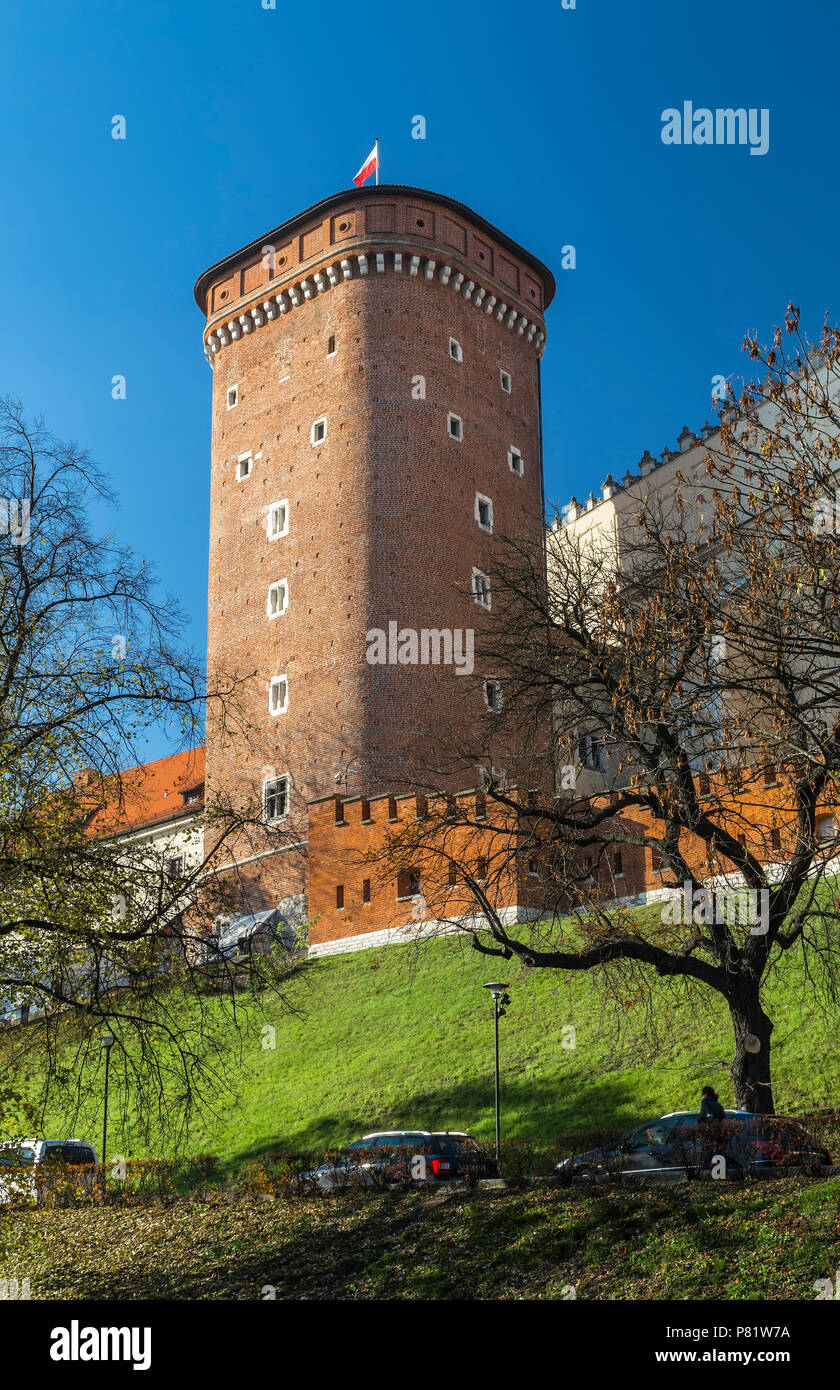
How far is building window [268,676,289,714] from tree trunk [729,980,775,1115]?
26.5 meters

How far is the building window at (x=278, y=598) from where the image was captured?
42.9 meters

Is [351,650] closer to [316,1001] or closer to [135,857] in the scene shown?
[316,1001]

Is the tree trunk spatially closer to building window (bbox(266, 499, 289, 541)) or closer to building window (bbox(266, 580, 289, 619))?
building window (bbox(266, 580, 289, 619))

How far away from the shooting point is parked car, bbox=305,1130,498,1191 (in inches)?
698

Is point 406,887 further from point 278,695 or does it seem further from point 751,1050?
point 751,1050

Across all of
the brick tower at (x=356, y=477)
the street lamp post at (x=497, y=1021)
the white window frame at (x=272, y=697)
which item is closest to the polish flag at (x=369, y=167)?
the brick tower at (x=356, y=477)

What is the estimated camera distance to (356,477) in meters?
42.3

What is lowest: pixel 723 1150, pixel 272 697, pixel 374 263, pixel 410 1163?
pixel 410 1163

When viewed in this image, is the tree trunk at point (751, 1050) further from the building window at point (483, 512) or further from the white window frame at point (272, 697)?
the building window at point (483, 512)

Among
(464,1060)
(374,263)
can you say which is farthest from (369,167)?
(464,1060)

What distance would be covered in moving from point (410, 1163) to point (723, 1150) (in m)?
4.72

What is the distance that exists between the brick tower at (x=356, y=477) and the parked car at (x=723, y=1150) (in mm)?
23234

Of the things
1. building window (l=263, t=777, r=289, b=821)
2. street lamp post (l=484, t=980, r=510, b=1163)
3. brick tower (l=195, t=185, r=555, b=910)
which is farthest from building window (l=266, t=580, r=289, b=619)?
street lamp post (l=484, t=980, r=510, b=1163)
